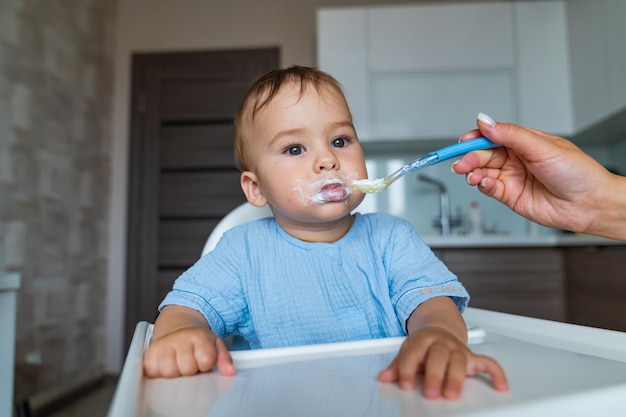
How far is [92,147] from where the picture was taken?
2842 millimetres

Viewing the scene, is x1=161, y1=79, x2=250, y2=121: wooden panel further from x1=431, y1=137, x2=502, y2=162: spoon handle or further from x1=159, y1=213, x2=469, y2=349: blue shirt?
x1=431, y1=137, x2=502, y2=162: spoon handle

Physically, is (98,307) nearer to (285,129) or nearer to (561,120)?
(285,129)

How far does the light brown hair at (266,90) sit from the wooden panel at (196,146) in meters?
2.14

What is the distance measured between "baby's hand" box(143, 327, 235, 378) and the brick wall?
1.76 metres

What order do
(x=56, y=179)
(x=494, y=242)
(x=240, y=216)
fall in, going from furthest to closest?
(x=56, y=179), (x=494, y=242), (x=240, y=216)

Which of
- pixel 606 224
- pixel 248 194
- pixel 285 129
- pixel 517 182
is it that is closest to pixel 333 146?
pixel 285 129

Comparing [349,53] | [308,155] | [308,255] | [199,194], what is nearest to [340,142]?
[308,155]

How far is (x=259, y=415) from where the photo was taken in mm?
353

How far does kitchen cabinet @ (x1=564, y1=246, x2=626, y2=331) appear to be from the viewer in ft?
5.75

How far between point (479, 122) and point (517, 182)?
187 mm

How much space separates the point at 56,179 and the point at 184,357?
222 centimetres

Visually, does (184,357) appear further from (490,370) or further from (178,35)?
(178,35)

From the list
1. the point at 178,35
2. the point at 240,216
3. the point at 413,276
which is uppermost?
the point at 178,35

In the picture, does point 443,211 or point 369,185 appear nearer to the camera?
point 369,185
